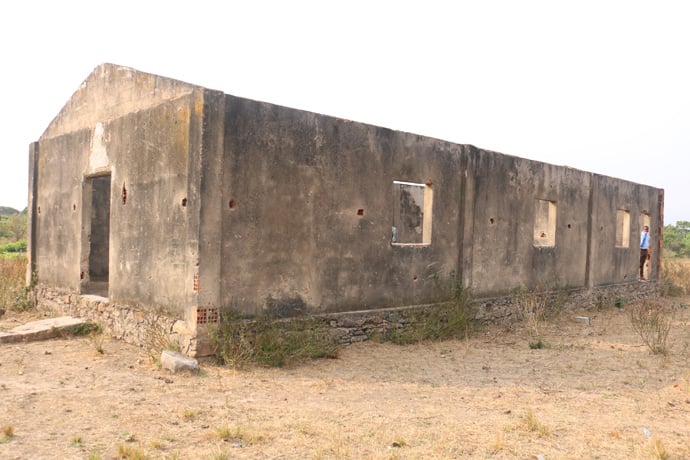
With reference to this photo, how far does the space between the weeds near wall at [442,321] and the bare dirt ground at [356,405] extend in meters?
0.37

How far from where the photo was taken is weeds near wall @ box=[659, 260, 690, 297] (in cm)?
1559

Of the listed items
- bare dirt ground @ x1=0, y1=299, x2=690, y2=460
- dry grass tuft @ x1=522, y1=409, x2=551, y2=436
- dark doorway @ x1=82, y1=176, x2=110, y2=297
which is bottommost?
bare dirt ground @ x1=0, y1=299, x2=690, y2=460

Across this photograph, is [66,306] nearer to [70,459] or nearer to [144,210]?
[144,210]

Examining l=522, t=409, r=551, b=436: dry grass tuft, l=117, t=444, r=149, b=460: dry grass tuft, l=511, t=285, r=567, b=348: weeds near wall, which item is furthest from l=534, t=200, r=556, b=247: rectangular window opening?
l=117, t=444, r=149, b=460: dry grass tuft

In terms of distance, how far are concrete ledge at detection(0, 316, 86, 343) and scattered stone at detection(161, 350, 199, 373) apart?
2633 mm

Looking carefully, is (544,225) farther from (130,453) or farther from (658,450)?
(130,453)

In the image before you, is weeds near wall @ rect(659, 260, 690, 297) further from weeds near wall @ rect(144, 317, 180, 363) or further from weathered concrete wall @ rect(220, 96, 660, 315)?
weeds near wall @ rect(144, 317, 180, 363)

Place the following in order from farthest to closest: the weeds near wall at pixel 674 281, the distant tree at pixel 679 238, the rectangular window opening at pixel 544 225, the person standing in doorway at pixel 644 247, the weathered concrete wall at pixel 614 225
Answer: the distant tree at pixel 679 238, the weeds near wall at pixel 674 281, the person standing in doorway at pixel 644 247, the weathered concrete wall at pixel 614 225, the rectangular window opening at pixel 544 225

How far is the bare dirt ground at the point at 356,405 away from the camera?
383 centimetres

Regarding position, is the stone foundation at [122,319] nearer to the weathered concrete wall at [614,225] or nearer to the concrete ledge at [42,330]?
the concrete ledge at [42,330]

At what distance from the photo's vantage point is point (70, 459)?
3477mm

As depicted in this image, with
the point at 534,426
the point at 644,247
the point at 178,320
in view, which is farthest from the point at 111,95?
the point at 644,247

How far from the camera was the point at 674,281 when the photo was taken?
16172 mm

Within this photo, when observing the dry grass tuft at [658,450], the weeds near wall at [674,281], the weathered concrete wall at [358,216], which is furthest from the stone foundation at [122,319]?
the weeds near wall at [674,281]
